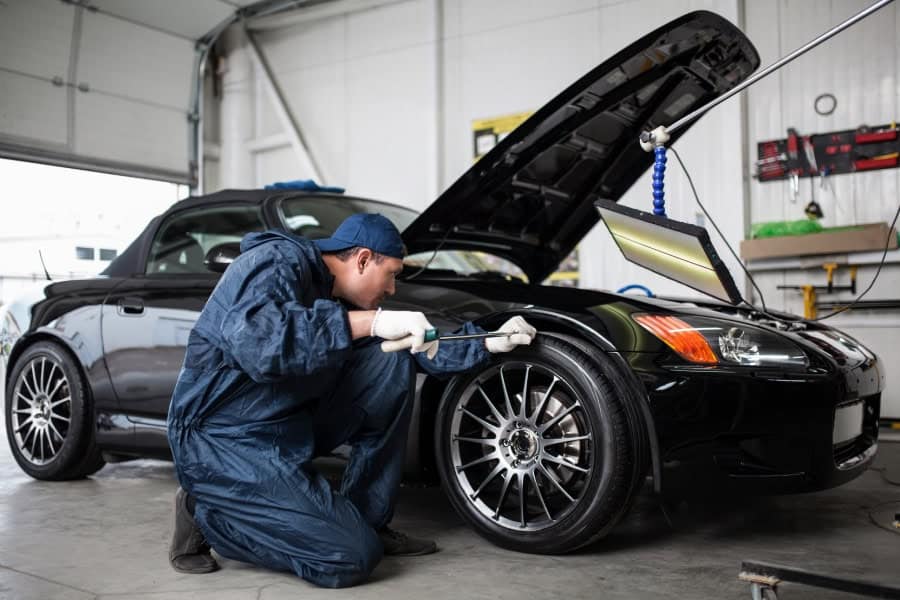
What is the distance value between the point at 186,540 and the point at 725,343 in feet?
5.25

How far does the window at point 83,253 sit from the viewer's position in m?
8.60

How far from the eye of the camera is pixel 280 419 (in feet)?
7.58

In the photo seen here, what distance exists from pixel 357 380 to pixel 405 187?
5761 mm

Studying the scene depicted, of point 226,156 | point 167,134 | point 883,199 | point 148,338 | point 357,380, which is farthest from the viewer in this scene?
point 226,156

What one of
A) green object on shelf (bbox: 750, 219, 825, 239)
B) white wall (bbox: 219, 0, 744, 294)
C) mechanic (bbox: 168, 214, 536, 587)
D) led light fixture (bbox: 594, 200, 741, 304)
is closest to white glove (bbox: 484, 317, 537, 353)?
mechanic (bbox: 168, 214, 536, 587)

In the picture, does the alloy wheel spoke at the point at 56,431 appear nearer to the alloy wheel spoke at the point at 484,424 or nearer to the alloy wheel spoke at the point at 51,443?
the alloy wheel spoke at the point at 51,443

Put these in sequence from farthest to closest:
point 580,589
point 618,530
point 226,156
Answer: point 226,156
point 618,530
point 580,589

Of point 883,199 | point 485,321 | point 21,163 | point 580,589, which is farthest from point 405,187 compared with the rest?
point 580,589

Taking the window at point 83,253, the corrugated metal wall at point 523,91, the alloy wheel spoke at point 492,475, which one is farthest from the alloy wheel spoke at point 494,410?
the window at point 83,253

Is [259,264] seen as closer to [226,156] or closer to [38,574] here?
[38,574]

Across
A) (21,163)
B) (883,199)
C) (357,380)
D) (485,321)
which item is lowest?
(357,380)

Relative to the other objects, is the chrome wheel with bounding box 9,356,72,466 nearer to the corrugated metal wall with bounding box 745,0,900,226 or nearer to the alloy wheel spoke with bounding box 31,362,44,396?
the alloy wheel spoke with bounding box 31,362,44,396

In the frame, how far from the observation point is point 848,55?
589 cm

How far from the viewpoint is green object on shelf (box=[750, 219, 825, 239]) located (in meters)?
5.82
